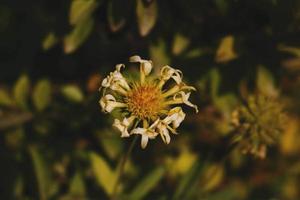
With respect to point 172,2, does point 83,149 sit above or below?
below

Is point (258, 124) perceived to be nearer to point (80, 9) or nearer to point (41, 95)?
point (80, 9)

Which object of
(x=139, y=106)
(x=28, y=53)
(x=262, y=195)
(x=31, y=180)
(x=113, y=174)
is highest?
(x=28, y=53)

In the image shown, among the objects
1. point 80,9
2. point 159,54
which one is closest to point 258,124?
point 159,54

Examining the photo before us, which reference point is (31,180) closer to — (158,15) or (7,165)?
(7,165)

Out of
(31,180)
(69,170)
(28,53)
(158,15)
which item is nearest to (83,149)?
(69,170)

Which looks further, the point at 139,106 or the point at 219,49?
the point at 219,49

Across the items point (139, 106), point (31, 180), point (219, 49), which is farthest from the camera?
point (31, 180)

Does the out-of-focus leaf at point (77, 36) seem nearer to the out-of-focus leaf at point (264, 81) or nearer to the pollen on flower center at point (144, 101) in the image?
the pollen on flower center at point (144, 101)
